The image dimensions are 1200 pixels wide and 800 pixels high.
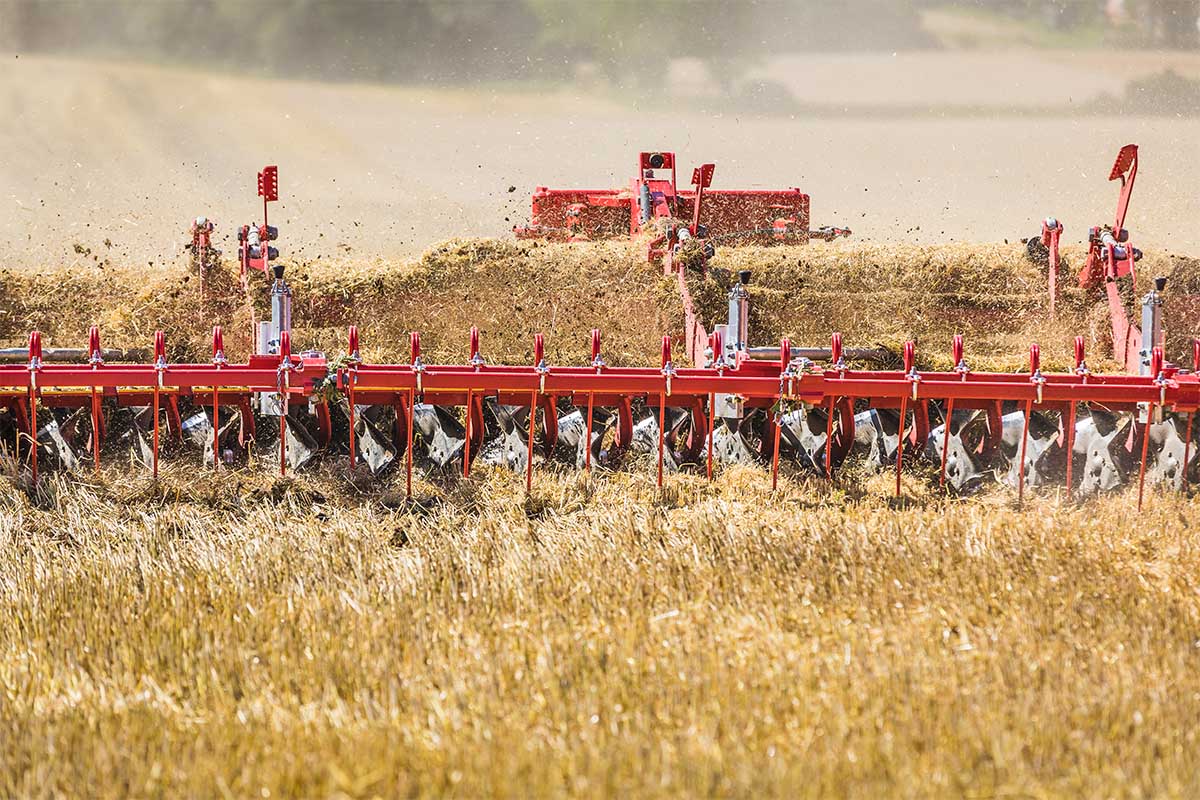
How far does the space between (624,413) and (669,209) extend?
4.37 metres

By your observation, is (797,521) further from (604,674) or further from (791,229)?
(791,229)

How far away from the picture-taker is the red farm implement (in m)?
6.70

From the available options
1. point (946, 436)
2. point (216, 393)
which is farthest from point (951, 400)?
point (216, 393)

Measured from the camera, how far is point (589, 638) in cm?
448

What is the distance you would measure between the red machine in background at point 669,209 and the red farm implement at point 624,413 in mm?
4091

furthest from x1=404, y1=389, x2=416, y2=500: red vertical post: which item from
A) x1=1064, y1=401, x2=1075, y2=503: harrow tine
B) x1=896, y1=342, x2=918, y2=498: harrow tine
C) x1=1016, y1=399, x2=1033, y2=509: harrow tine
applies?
x1=1064, y1=401, x2=1075, y2=503: harrow tine

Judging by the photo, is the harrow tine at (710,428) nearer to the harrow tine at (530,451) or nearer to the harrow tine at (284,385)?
the harrow tine at (530,451)

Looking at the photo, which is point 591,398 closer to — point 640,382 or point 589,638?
point 640,382

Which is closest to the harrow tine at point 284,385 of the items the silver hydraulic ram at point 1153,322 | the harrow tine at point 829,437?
the harrow tine at point 829,437

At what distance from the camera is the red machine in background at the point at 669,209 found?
37.9 ft

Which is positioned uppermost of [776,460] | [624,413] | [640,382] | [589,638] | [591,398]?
[640,382]

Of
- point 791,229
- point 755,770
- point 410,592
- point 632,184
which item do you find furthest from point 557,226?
point 755,770

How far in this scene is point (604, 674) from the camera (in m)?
4.20

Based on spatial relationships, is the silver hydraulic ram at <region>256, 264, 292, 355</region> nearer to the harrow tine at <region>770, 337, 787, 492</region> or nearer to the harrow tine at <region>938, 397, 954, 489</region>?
the harrow tine at <region>770, 337, 787, 492</region>
